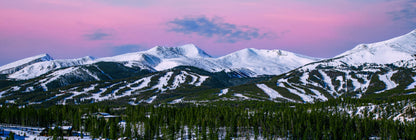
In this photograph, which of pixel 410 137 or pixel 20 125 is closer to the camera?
pixel 410 137

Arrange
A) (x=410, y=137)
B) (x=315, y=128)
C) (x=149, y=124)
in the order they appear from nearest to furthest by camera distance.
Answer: (x=410, y=137), (x=149, y=124), (x=315, y=128)

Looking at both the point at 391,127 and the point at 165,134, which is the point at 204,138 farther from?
the point at 391,127

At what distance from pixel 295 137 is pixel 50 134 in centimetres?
→ 11413

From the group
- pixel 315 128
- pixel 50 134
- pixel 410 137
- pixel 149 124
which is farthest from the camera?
pixel 315 128

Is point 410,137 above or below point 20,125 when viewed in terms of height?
below

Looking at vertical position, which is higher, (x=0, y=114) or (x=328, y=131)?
(x=0, y=114)

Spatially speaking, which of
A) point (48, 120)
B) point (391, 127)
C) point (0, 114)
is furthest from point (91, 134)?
point (391, 127)

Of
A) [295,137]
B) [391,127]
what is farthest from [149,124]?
[391,127]

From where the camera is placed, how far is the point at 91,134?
554 feet

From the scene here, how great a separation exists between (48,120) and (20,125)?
45.2ft

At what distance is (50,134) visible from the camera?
153 meters

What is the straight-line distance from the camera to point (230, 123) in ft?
639

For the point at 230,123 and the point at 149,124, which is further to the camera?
the point at 230,123

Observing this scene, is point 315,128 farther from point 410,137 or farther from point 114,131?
point 114,131
